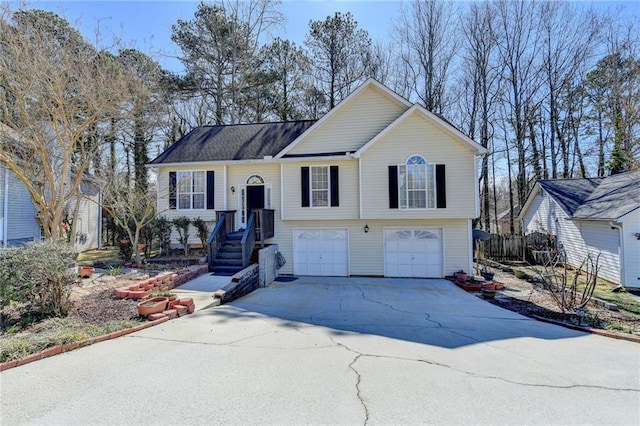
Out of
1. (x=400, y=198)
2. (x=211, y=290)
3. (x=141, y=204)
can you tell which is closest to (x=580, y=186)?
(x=400, y=198)

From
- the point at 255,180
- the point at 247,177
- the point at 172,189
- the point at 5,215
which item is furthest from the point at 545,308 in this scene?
the point at 5,215

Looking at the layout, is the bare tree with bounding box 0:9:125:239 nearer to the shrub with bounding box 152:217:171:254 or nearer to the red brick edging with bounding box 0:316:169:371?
the red brick edging with bounding box 0:316:169:371

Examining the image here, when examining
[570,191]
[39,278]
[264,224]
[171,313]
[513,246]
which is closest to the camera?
[39,278]

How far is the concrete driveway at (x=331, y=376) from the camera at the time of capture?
3.17 meters

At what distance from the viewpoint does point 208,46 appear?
68.1 ft

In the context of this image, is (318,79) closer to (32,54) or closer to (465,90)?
(465,90)

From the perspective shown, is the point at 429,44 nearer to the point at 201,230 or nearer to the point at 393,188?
the point at 393,188

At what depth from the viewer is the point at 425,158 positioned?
12.2 m

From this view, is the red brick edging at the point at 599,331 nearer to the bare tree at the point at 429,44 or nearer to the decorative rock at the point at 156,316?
Result: the decorative rock at the point at 156,316

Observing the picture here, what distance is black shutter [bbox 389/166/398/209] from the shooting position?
1230 centimetres

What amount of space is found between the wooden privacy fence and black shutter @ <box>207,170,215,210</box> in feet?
48.3

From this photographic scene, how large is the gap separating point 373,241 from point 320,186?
10.7 feet

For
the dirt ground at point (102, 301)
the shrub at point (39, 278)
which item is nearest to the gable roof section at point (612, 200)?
the dirt ground at point (102, 301)

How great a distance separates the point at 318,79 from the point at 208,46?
7.81m
